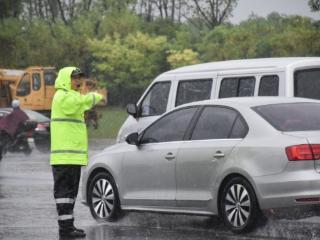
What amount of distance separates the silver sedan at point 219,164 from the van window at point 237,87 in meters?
2.62

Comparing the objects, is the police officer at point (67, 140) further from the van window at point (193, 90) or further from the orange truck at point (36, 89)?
the orange truck at point (36, 89)

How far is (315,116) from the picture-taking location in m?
10.6

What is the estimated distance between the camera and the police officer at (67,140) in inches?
432

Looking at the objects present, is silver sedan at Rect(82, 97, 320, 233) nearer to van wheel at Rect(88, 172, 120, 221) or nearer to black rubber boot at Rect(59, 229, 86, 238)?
van wheel at Rect(88, 172, 120, 221)

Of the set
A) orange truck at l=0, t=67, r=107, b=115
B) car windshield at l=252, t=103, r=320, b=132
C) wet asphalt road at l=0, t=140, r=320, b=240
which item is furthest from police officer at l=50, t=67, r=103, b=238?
orange truck at l=0, t=67, r=107, b=115

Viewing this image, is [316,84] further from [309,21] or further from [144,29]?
[144,29]

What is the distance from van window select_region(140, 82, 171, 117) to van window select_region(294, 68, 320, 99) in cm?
284

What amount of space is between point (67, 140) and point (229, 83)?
405 centimetres

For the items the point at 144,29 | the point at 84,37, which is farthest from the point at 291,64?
the point at 144,29

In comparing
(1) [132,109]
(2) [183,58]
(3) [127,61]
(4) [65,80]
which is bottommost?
(3) [127,61]

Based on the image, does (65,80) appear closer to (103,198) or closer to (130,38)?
(103,198)

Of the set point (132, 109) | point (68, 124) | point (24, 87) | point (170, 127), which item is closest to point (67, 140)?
point (68, 124)

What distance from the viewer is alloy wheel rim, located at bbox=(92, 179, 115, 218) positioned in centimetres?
1204

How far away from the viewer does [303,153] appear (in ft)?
32.7
